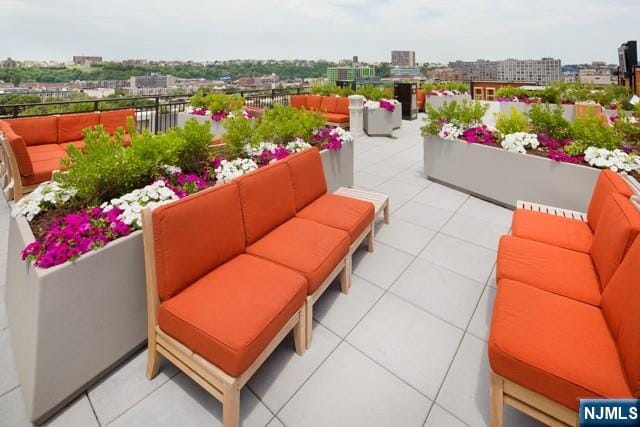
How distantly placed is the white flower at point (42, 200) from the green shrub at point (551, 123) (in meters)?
5.00

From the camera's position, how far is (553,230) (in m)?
2.35

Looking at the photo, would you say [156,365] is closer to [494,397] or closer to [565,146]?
[494,397]

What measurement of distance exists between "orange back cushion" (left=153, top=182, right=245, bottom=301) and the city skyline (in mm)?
8019

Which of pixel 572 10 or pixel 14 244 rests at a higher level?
pixel 572 10

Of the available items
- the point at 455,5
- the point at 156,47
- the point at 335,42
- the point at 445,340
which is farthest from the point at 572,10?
the point at 156,47

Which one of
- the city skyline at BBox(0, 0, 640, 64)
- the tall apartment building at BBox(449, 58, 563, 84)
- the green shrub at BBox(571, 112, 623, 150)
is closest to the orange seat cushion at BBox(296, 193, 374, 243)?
the green shrub at BBox(571, 112, 623, 150)

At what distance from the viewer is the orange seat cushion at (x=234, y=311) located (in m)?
1.31

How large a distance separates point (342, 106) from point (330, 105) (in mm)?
407

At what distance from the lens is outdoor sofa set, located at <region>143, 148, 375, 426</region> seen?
135cm

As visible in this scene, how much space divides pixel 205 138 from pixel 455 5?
29.5 ft

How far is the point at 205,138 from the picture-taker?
2.54 metres

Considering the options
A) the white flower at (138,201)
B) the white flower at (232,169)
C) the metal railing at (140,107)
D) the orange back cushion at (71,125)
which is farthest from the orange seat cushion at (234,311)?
the orange back cushion at (71,125)

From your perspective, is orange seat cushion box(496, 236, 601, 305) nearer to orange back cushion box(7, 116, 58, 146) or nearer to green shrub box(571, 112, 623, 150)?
green shrub box(571, 112, 623, 150)

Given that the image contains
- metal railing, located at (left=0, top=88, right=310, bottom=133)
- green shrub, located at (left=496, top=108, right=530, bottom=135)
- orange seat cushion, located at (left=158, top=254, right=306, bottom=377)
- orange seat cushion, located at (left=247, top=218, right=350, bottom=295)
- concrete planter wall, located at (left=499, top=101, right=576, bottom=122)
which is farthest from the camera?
concrete planter wall, located at (left=499, top=101, right=576, bottom=122)
